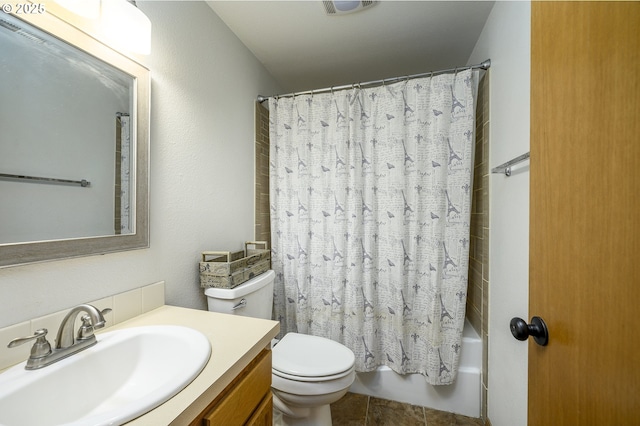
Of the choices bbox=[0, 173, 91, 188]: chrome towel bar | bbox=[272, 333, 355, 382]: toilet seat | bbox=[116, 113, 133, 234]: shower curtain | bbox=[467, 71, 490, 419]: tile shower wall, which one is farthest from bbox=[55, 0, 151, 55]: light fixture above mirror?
bbox=[467, 71, 490, 419]: tile shower wall

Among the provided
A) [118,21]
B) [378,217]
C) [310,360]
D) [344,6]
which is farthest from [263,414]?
[344,6]

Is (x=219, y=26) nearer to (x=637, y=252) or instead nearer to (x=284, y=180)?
(x=284, y=180)

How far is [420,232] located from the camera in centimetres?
150

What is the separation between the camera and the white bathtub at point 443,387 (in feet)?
4.78

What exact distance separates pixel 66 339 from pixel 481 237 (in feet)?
6.26

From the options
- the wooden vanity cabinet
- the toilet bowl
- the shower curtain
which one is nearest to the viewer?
the wooden vanity cabinet

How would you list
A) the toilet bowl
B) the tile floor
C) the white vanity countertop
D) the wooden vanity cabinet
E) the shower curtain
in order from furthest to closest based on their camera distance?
the tile floor, the toilet bowl, the shower curtain, the wooden vanity cabinet, the white vanity countertop

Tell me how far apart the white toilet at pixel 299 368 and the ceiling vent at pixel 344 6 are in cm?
154

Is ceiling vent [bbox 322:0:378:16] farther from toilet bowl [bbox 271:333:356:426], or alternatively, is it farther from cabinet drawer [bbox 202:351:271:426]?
toilet bowl [bbox 271:333:356:426]

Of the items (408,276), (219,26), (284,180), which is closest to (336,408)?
(408,276)

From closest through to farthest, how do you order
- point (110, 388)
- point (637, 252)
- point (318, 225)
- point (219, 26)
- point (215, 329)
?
point (637, 252), point (110, 388), point (215, 329), point (219, 26), point (318, 225)

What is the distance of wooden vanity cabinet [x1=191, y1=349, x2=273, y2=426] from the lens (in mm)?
594

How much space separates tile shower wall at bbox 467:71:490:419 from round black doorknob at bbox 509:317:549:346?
91 cm

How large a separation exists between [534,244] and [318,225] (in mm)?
1231
